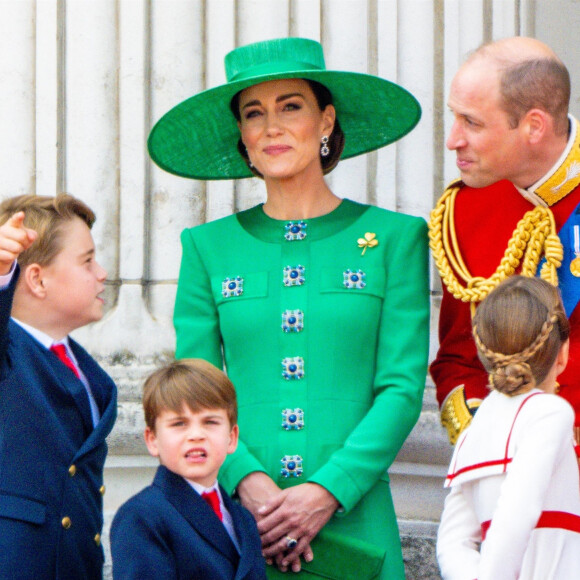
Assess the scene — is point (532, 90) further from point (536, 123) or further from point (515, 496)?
point (515, 496)

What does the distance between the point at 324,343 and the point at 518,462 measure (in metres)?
0.76

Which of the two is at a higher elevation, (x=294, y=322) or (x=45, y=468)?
(x=294, y=322)

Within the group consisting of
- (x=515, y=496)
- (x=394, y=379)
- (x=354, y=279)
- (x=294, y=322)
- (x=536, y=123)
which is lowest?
(x=515, y=496)

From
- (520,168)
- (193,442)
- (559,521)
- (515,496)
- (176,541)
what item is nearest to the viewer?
(515,496)

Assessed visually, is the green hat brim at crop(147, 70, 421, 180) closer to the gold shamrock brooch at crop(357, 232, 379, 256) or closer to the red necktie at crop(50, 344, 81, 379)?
the gold shamrock brooch at crop(357, 232, 379, 256)

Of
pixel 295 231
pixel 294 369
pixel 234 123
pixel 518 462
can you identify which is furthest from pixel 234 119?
pixel 518 462

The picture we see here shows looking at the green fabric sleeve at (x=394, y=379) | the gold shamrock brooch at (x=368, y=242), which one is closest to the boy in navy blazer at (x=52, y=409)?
the green fabric sleeve at (x=394, y=379)

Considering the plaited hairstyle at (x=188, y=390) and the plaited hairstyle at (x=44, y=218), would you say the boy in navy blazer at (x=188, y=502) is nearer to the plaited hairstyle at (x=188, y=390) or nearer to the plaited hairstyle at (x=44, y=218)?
the plaited hairstyle at (x=188, y=390)

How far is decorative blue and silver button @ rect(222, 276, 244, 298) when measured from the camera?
3.05m

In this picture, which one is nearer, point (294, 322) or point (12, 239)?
point (12, 239)

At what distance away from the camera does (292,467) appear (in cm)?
291

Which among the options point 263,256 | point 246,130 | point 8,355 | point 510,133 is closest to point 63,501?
point 8,355

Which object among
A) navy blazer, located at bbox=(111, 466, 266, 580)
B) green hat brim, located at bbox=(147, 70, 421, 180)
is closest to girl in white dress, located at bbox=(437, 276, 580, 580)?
navy blazer, located at bbox=(111, 466, 266, 580)

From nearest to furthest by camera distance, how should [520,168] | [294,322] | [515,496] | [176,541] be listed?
[515,496] → [176,541] → [520,168] → [294,322]
